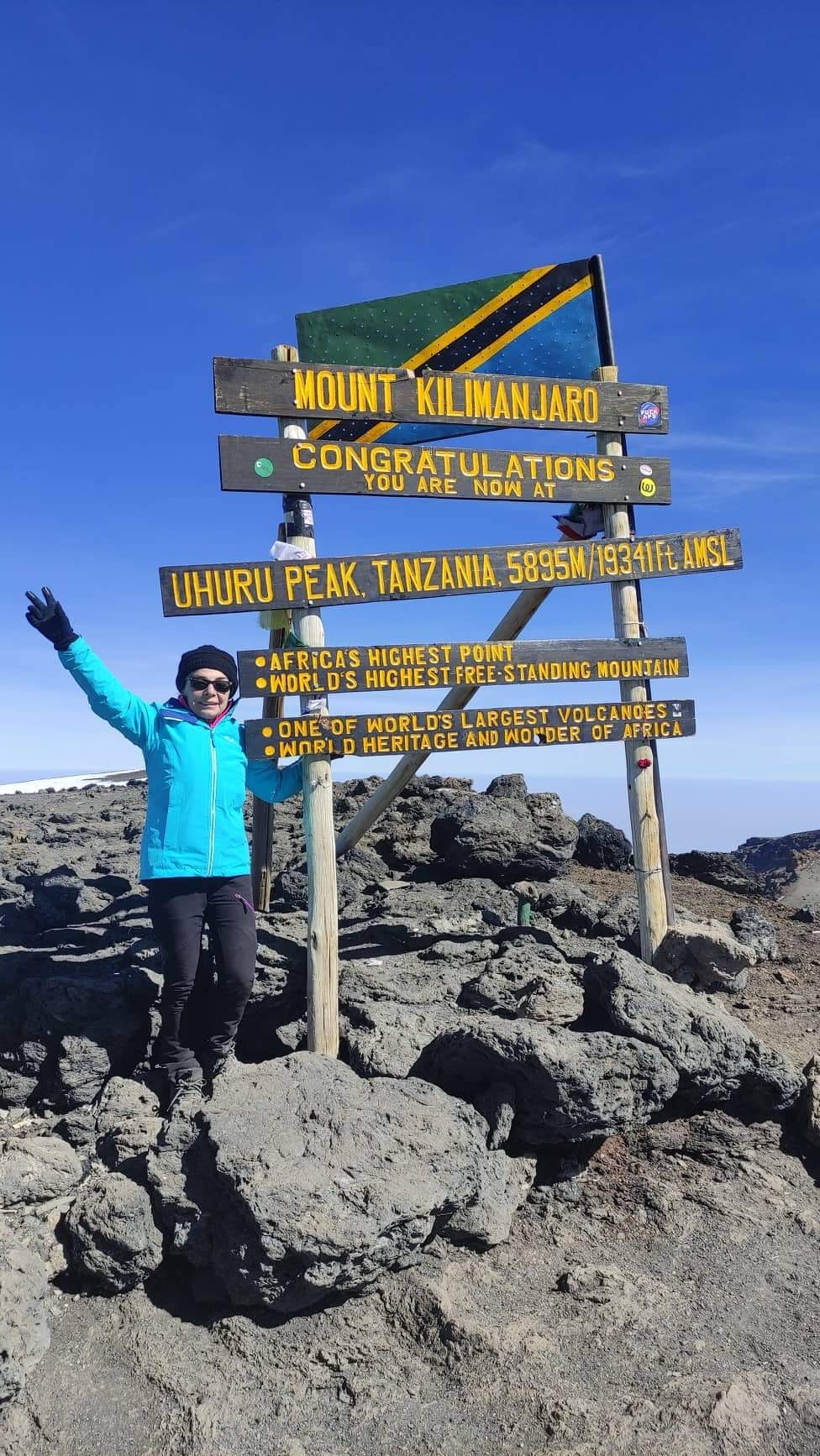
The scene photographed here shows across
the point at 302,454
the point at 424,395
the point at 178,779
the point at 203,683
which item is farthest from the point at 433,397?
the point at 178,779

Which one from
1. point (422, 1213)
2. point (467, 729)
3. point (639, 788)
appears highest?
point (467, 729)

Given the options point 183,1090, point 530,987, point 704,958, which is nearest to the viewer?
point 183,1090

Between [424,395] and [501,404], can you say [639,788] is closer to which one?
[501,404]

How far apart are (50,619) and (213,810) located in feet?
3.94

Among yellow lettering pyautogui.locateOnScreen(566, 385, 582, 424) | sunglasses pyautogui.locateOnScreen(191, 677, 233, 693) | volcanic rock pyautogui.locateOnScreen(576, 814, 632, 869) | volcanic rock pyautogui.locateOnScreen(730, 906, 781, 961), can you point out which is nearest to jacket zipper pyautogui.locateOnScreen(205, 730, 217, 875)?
sunglasses pyautogui.locateOnScreen(191, 677, 233, 693)

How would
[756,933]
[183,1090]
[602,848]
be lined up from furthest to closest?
[602,848] → [756,933] → [183,1090]

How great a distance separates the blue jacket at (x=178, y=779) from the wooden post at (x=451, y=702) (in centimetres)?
129

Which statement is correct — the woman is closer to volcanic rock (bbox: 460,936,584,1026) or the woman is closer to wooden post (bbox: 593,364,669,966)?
volcanic rock (bbox: 460,936,584,1026)

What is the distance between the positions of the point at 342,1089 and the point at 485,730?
7.29 ft

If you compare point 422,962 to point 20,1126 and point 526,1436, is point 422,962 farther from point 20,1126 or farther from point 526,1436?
point 526,1436

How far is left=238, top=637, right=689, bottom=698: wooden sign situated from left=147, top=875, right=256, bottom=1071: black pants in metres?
1.03

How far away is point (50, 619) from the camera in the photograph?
473 centimetres

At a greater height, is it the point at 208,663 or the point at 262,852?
the point at 208,663

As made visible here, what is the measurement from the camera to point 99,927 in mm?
6848
